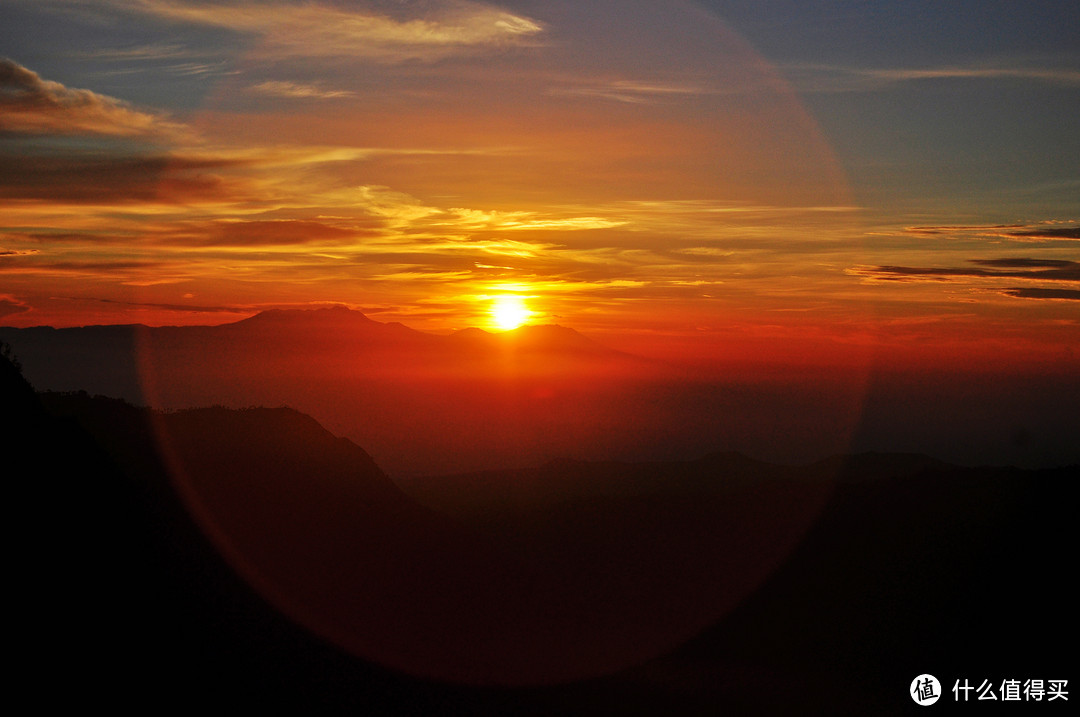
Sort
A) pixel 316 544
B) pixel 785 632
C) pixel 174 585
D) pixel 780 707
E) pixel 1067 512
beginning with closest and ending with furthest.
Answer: pixel 174 585
pixel 780 707
pixel 316 544
pixel 785 632
pixel 1067 512

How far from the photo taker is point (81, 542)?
60.8ft

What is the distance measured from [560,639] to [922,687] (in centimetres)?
1659

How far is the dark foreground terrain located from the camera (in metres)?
18.7

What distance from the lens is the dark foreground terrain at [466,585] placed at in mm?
18703

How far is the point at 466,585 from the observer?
134ft

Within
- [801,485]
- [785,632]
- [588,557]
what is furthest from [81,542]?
[801,485]

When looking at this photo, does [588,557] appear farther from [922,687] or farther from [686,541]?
[922,687]

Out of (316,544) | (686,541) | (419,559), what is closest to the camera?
(316,544)

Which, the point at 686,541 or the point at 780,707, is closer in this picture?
the point at 780,707

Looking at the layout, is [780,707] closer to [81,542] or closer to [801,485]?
[81,542]

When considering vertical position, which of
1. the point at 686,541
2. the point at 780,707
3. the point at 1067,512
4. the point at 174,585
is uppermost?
the point at 1067,512

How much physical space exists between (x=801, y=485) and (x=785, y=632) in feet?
77.9

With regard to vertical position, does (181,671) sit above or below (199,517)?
below

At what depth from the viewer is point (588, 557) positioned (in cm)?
6059
